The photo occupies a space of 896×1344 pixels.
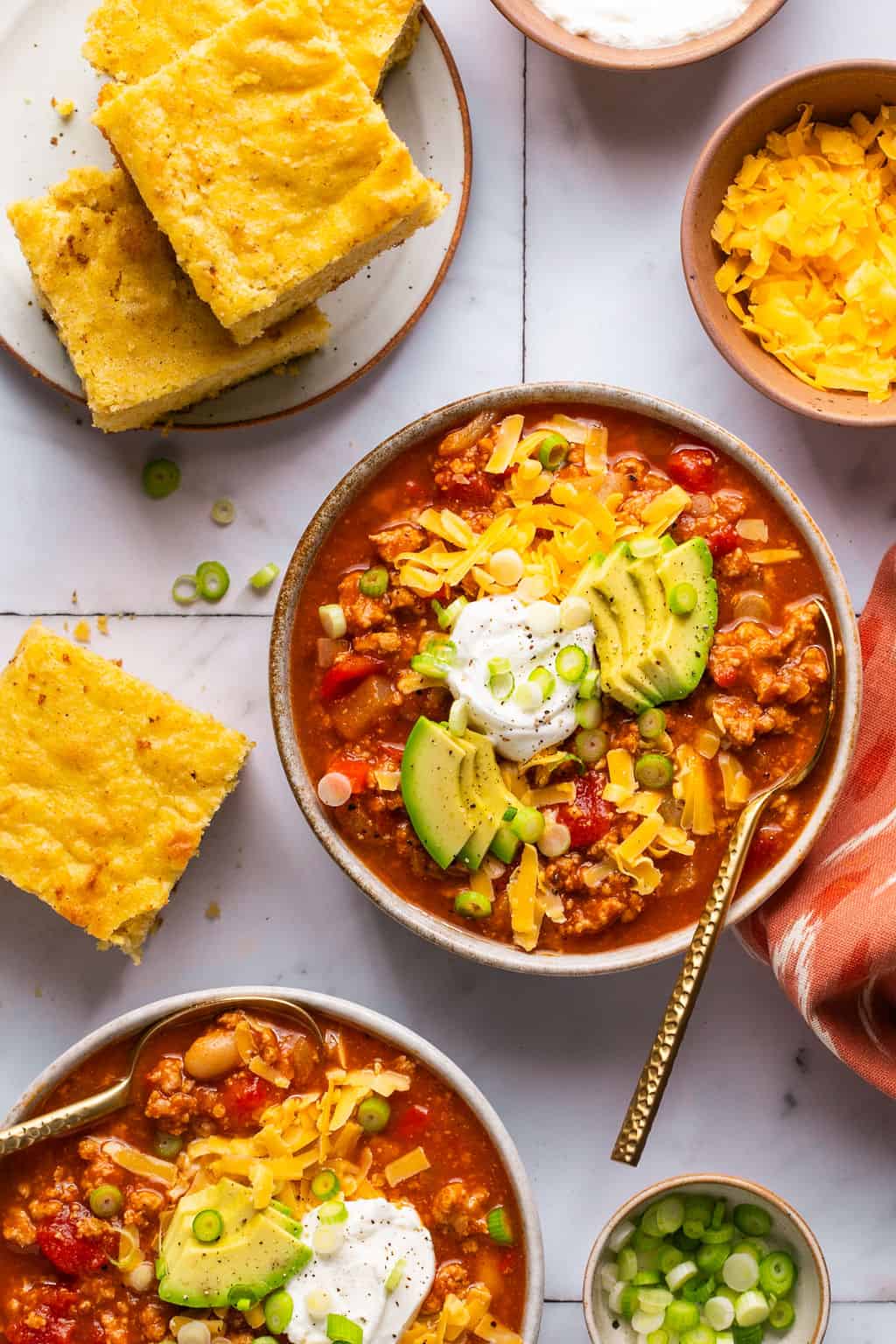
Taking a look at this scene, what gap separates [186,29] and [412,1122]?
102 inches

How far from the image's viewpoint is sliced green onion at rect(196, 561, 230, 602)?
3.71 meters

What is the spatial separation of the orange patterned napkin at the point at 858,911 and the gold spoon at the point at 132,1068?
3.65ft

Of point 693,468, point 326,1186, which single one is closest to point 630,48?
point 693,468

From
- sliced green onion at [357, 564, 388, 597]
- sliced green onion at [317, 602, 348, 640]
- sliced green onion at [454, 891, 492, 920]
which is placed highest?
sliced green onion at [357, 564, 388, 597]

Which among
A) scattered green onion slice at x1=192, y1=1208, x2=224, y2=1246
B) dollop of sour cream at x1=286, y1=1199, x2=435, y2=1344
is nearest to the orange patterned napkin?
dollop of sour cream at x1=286, y1=1199, x2=435, y2=1344

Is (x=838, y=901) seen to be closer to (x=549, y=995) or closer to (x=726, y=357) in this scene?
(x=549, y=995)

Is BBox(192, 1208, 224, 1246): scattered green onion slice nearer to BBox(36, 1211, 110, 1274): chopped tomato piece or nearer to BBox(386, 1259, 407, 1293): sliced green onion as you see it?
BBox(36, 1211, 110, 1274): chopped tomato piece

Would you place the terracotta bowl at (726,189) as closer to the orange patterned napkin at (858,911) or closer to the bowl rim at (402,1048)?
the orange patterned napkin at (858,911)

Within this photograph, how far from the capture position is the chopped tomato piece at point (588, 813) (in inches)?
127

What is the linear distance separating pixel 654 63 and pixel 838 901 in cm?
203

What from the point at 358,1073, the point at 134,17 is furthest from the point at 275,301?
the point at 358,1073

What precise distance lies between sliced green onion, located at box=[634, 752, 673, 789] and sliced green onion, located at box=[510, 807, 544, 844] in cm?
24

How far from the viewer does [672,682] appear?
318 centimetres

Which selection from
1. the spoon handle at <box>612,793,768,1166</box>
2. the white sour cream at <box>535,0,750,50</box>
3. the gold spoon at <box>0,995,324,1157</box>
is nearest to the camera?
the spoon handle at <box>612,793,768,1166</box>
